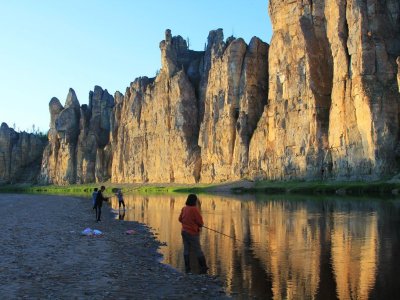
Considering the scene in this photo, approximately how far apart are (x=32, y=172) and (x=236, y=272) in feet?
597

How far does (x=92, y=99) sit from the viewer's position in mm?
177000

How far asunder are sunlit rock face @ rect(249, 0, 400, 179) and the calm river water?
146ft

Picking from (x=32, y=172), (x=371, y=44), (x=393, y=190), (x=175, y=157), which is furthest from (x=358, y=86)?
(x=32, y=172)

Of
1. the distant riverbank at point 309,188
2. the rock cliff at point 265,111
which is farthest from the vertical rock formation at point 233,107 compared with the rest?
the distant riverbank at point 309,188

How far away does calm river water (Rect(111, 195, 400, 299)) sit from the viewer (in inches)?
547

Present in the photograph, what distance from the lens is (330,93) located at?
90.3 m

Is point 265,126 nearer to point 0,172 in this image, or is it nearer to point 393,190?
point 393,190

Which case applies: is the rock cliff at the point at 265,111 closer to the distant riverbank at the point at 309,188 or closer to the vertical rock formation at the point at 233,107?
the vertical rock formation at the point at 233,107

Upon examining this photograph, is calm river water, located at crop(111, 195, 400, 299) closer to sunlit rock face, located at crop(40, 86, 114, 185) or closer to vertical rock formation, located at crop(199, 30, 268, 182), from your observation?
vertical rock formation, located at crop(199, 30, 268, 182)

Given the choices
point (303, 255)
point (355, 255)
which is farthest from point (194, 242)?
point (355, 255)

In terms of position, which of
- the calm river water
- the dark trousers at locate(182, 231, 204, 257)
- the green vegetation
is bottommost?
the calm river water

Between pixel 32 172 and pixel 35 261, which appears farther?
pixel 32 172

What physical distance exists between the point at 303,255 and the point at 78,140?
155 m

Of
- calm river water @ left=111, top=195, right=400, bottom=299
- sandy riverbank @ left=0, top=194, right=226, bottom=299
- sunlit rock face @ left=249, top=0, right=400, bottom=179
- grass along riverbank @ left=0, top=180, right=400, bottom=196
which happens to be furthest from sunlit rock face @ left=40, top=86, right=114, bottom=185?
sandy riverbank @ left=0, top=194, right=226, bottom=299
